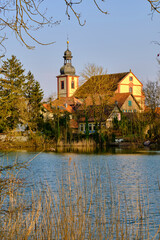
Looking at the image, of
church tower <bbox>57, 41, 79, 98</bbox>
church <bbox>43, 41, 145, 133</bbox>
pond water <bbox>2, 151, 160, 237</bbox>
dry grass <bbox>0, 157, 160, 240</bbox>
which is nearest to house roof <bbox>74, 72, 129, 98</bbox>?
church <bbox>43, 41, 145, 133</bbox>

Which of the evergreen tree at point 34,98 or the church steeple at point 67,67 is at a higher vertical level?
the church steeple at point 67,67

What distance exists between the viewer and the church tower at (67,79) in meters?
99.7

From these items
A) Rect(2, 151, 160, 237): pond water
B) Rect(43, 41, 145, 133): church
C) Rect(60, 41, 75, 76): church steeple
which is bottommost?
Rect(2, 151, 160, 237): pond water

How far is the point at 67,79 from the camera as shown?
100688mm

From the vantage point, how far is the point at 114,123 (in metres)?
46.0

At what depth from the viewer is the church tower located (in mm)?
99688

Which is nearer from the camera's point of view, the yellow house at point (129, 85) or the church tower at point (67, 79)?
the yellow house at point (129, 85)

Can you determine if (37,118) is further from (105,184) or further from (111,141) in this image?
(105,184)

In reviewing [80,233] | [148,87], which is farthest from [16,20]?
[148,87]

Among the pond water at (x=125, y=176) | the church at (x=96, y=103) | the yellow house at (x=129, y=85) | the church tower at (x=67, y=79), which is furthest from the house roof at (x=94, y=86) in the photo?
the church tower at (x=67, y=79)

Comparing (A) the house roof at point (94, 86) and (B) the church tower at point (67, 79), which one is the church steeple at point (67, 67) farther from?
(A) the house roof at point (94, 86)

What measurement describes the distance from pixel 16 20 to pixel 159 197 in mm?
10898

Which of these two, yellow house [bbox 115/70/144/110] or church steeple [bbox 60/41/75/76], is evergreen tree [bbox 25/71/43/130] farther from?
church steeple [bbox 60/41/75/76]

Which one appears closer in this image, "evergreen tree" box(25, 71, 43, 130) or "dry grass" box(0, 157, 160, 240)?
"dry grass" box(0, 157, 160, 240)
